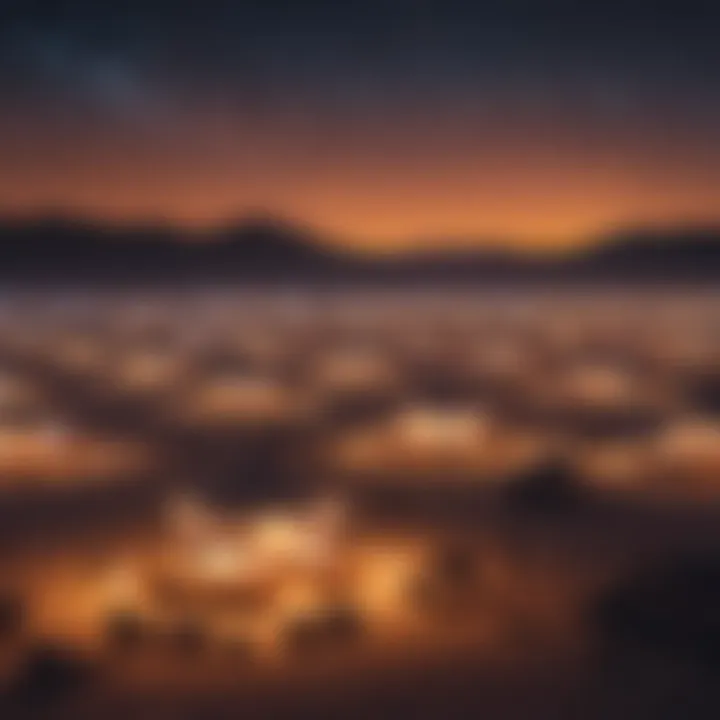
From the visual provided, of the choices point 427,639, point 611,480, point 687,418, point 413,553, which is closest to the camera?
point 427,639

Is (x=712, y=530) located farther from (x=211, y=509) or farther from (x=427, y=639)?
(x=211, y=509)

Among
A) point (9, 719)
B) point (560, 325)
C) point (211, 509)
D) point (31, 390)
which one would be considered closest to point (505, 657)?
point (9, 719)

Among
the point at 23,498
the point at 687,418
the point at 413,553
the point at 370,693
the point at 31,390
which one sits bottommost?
the point at 370,693

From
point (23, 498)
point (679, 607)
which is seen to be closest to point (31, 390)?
point (23, 498)

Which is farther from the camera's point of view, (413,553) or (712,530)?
(712,530)

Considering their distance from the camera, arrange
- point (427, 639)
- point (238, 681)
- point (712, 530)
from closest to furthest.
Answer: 1. point (238, 681)
2. point (427, 639)
3. point (712, 530)

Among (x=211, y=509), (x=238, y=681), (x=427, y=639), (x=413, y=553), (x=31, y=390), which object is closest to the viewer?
(x=238, y=681)

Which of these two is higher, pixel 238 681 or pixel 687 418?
pixel 687 418

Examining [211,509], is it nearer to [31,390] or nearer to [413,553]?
Result: [413,553]

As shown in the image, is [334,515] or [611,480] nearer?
[334,515]
